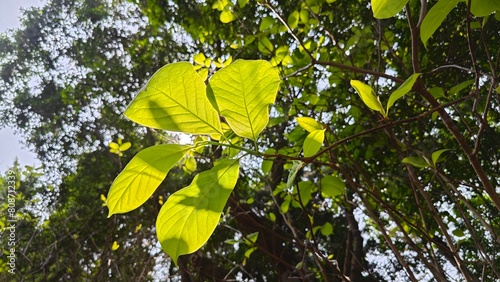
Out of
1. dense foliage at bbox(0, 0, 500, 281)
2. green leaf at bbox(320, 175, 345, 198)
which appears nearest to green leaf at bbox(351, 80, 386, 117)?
dense foliage at bbox(0, 0, 500, 281)

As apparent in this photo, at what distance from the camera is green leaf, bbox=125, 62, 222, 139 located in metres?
0.36

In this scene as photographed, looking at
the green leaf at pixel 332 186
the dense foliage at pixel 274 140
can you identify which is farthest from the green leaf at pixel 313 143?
the green leaf at pixel 332 186

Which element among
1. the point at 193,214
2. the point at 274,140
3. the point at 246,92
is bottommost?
the point at 193,214

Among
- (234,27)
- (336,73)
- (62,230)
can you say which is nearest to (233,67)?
(336,73)

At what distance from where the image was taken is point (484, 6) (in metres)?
0.38

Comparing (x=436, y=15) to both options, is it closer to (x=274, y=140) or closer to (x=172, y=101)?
(x=172, y=101)

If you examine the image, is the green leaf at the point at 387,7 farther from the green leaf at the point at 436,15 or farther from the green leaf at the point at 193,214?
the green leaf at the point at 193,214

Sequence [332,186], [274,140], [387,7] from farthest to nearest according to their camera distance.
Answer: [274,140], [332,186], [387,7]

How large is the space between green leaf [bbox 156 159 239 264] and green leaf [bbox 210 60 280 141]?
55 millimetres

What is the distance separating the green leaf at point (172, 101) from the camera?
36 centimetres

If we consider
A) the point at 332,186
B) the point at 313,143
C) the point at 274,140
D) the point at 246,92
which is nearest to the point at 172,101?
the point at 246,92

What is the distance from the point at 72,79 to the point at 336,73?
215 inches

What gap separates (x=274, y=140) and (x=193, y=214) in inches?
72.2

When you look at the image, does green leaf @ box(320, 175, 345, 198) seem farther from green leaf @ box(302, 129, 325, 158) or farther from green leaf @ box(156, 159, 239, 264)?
green leaf @ box(156, 159, 239, 264)
